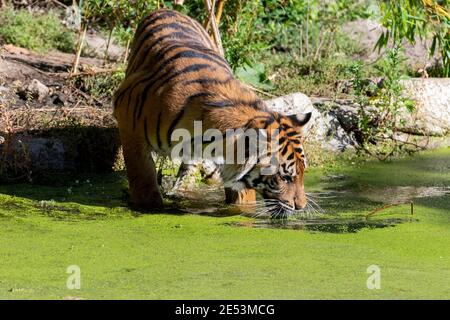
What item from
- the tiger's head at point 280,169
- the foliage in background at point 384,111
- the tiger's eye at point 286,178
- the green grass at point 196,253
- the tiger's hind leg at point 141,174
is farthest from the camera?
the foliage in background at point 384,111

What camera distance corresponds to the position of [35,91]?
32.9 feet

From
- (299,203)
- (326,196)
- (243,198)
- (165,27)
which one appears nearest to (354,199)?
(326,196)

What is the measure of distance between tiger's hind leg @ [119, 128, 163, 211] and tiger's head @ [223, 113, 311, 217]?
0.77 metres

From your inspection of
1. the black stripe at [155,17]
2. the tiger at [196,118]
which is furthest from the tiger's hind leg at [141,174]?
the black stripe at [155,17]

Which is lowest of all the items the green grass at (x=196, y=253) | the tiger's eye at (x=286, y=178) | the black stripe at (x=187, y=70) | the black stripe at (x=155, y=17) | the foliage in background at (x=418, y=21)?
the green grass at (x=196, y=253)

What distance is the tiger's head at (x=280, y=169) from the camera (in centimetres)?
711

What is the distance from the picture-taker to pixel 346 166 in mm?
9859

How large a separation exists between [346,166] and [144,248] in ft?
13.4

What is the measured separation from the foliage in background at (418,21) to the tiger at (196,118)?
2523 mm

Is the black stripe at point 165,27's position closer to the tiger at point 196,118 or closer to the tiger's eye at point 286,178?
the tiger at point 196,118

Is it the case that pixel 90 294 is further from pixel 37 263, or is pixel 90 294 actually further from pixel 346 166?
pixel 346 166

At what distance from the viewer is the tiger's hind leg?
770cm

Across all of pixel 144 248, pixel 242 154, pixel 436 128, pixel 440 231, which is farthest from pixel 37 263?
pixel 436 128

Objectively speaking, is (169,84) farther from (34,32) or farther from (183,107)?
(34,32)
